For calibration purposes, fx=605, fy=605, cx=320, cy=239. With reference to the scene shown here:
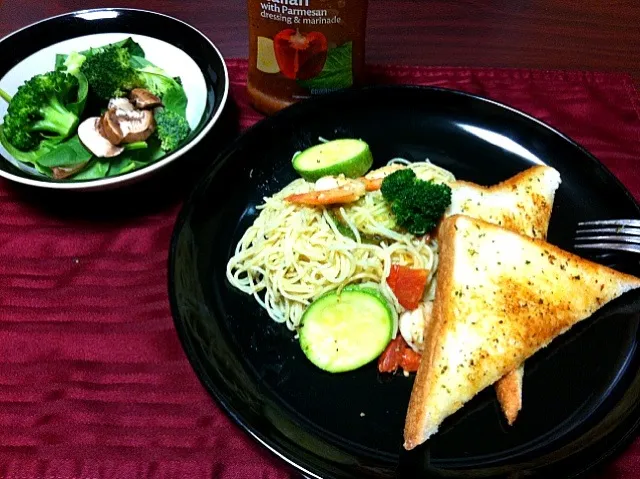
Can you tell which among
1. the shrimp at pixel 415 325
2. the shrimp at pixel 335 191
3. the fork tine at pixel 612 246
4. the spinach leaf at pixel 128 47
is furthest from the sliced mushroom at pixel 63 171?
the fork tine at pixel 612 246

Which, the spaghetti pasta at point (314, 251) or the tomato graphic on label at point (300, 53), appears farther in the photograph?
the tomato graphic on label at point (300, 53)

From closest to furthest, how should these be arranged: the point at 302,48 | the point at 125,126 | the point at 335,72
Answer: the point at 125,126
the point at 302,48
the point at 335,72

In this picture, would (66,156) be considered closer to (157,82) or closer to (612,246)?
(157,82)

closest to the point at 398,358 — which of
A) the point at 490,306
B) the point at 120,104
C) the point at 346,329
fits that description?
the point at 346,329

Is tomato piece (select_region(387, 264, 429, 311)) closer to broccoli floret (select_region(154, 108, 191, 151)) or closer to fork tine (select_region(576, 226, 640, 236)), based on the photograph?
fork tine (select_region(576, 226, 640, 236))

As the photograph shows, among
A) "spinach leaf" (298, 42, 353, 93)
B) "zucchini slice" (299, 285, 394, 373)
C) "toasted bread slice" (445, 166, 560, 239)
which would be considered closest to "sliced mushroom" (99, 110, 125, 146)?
"spinach leaf" (298, 42, 353, 93)

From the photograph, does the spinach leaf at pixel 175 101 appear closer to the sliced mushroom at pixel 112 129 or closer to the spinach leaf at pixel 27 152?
the sliced mushroom at pixel 112 129
